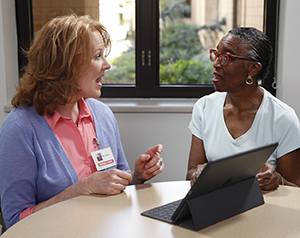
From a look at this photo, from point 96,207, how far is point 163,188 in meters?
0.31

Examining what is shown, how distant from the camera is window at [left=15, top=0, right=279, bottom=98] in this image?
108 inches

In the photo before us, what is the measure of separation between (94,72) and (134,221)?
780mm

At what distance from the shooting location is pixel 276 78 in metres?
2.68

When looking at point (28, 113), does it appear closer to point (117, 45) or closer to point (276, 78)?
point (117, 45)

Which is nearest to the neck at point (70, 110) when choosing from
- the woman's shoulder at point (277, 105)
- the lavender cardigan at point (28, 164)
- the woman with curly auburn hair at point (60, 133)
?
the woman with curly auburn hair at point (60, 133)

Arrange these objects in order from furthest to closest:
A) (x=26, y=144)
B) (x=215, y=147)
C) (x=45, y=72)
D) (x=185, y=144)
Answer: (x=185, y=144), (x=215, y=147), (x=45, y=72), (x=26, y=144)

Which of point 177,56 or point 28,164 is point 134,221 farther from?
point 177,56

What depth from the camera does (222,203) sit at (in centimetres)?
115

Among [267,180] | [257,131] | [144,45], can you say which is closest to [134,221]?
[267,180]

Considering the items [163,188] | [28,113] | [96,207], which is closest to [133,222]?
[96,207]

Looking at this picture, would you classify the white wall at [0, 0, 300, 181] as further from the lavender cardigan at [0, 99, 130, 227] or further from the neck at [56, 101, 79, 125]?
Result: the lavender cardigan at [0, 99, 130, 227]

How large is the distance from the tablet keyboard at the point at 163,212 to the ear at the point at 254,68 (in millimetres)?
865

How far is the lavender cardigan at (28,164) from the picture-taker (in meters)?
1.42

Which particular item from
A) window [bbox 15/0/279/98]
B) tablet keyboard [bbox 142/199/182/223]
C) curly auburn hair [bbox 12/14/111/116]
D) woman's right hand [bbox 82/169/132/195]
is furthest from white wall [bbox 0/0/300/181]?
tablet keyboard [bbox 142/199/182/223]
